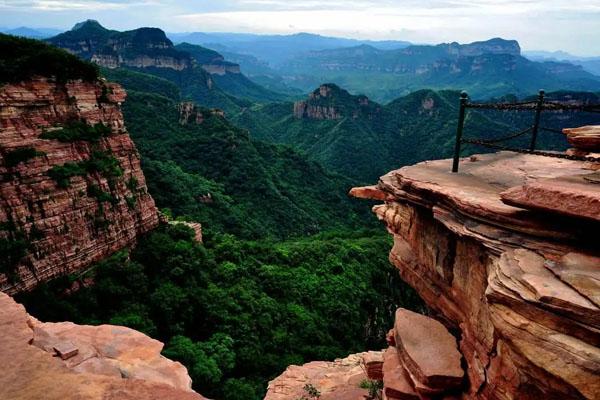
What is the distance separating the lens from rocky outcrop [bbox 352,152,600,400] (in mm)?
5664

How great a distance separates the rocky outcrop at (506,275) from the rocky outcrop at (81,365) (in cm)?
499

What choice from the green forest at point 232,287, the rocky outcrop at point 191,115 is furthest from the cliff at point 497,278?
the rocky outcrop at point 191,115

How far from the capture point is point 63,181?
21781 mm

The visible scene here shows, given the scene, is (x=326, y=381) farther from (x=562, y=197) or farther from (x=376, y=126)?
(x=376, y=126)

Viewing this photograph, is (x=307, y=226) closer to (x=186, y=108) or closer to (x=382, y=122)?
(x=186, y=108)

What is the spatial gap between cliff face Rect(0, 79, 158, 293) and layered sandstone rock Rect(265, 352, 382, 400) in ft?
40.0

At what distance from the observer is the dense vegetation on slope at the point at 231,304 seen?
22047mm

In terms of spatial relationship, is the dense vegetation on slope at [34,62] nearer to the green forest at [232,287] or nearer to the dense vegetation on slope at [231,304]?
the green forest at [232,287]

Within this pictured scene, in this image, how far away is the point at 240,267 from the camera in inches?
1252

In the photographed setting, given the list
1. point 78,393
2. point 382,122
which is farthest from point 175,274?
point 382,122

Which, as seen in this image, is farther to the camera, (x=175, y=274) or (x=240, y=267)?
(x=240, y=267)

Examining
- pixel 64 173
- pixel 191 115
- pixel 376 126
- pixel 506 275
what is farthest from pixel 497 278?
pixel 376 126

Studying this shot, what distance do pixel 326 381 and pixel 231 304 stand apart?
11459 mm

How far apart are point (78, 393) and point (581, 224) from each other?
772cm
